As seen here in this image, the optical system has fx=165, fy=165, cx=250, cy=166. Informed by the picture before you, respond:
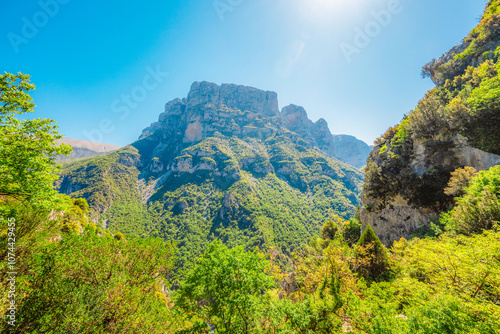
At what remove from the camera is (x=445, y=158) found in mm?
19500

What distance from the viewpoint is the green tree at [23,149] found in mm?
7141

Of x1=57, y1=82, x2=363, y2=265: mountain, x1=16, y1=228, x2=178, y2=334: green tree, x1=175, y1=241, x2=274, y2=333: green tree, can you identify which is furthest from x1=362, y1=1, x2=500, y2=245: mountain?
x1=57, y1=82, x2=363, y2=265: mountain

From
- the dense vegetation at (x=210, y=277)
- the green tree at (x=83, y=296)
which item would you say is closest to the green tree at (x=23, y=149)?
the dense vegetation at (x=210, y=277)

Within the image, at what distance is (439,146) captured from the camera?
796 inches

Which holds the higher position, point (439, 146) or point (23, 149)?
point (439, 146)

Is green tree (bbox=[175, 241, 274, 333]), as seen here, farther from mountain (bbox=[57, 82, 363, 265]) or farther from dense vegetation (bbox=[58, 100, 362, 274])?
mountain (bbox=[57, 82, 363, 265])

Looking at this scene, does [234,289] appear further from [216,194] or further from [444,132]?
[216,194]

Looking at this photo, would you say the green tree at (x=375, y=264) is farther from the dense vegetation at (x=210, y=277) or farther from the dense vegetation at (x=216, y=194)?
the dense vegetation at (x=216, y=194)

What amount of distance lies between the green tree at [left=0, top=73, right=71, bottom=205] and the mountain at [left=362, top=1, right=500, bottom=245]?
109 ft

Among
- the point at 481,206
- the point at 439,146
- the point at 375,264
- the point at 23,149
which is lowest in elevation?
the point at 375,264

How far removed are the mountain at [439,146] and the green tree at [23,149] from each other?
109 ft

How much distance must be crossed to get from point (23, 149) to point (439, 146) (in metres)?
35.9

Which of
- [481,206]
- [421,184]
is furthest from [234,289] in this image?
[421,184]

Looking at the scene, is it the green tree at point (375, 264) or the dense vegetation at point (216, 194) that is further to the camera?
the dense vegetation at point (216, 194)
